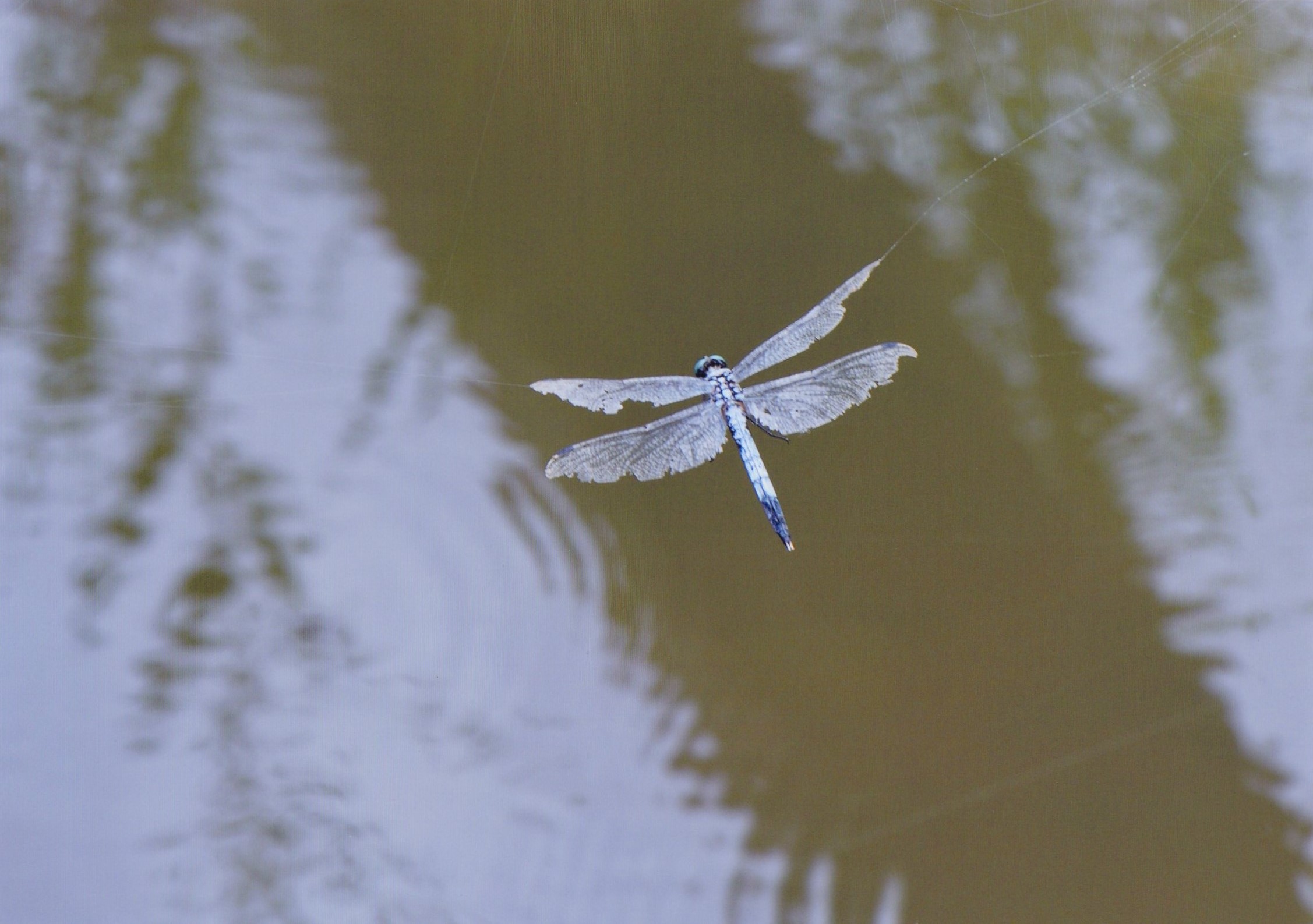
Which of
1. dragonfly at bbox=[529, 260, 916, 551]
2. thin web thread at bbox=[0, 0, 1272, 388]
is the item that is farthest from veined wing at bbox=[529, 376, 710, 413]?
thin web thread at bbox=[0, 0, 1272, 388]

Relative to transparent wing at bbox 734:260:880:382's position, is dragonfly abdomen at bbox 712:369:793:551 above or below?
below

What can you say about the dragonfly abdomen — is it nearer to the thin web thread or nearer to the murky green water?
the murky green water

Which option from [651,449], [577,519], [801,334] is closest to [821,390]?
[801,334]

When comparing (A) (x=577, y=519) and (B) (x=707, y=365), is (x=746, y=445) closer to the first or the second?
(B) (x=707, y=365)

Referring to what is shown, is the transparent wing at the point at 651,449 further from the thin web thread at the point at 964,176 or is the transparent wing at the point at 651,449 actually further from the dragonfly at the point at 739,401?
the thin web thread at the point at 964,176

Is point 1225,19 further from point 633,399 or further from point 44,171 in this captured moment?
point 44,171

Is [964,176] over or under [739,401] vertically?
over
